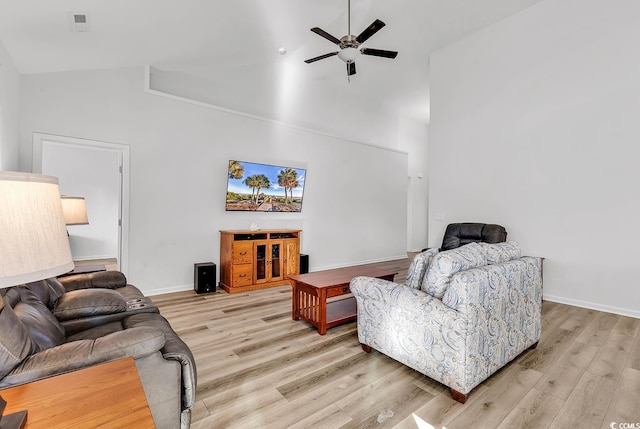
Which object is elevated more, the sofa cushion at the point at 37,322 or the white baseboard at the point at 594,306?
the sofa cushion at the point at 37,322

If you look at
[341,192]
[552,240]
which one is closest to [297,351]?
[552,240]

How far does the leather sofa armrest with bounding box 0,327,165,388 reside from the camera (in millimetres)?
1127

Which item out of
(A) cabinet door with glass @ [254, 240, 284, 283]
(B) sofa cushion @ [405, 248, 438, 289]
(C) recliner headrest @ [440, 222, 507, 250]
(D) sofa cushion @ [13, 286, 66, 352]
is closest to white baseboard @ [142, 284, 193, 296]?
(A) cabinet door with glass @ [254, 240, 284, 283]

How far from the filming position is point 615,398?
201cm

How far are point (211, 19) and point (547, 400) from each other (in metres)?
4.38

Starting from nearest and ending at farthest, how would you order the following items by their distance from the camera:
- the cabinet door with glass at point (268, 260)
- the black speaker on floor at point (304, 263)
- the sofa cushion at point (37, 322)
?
the sofa cushion at point (37, 322), the cabinet door with glass at point (268, 260), the black speaker on floor at point (304, 263)

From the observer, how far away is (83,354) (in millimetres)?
1258

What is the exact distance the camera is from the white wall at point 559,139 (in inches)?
143

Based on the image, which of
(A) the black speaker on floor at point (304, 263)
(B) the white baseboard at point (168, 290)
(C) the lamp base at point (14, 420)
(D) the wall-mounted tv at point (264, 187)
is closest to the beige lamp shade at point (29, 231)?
(C) the lamp base at point (14, 420)

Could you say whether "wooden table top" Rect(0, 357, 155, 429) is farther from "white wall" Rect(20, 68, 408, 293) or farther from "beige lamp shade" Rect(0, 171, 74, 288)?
"white wall" Rect(20, 68, 408, 293)

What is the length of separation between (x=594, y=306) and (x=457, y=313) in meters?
3.18

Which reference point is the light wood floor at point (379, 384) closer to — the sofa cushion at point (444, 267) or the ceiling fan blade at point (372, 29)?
the sofa cushion at point (444, 267)

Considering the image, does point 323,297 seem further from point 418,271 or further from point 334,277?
point 418,271

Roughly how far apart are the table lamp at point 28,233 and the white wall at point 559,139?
16.5 ft
